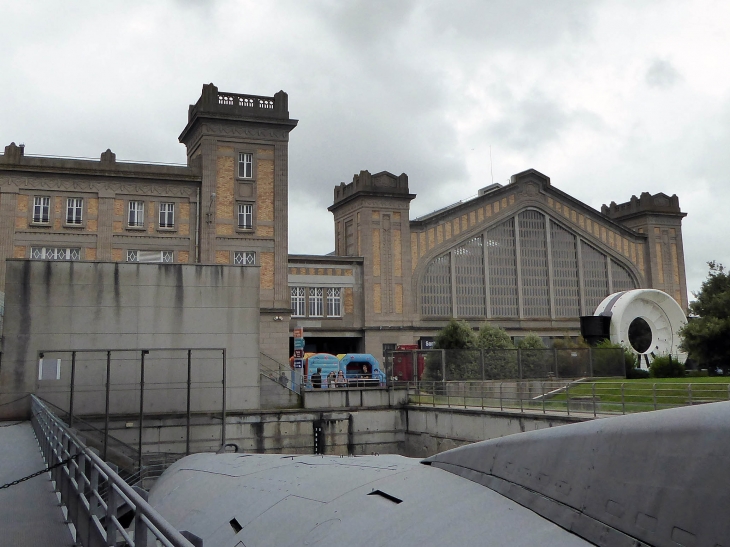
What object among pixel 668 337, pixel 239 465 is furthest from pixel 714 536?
pixel 668 337

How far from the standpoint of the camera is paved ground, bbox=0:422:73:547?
8.90 metres

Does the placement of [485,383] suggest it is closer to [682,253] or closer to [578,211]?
[578,211]

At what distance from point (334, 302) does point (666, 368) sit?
1120 inches

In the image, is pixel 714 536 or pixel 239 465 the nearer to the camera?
pixel 714 536

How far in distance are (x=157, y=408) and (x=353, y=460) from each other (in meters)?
24.3

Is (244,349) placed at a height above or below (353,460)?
above

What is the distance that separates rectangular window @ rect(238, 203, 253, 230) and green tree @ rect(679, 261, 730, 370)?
2966cm

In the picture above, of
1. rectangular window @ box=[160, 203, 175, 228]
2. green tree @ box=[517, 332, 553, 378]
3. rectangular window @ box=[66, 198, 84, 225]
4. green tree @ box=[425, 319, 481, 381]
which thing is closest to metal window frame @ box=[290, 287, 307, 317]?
rectangular window @ box=[160, 203, 175, 228]

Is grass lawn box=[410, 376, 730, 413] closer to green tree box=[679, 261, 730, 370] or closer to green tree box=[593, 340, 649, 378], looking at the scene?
green tree box=[593, 340, 649, 378]

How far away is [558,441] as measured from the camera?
6078 mm

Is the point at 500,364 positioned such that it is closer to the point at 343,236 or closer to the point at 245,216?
the point at 245,216

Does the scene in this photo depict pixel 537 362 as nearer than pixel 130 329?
No

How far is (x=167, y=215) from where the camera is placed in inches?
1917

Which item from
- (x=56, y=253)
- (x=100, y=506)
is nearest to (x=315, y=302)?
(x=56, y=253)
